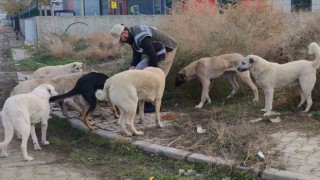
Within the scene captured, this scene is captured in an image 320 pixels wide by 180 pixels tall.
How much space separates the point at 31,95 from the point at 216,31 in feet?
16.1

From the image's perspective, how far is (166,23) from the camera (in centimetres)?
1232

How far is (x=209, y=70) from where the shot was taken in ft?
28.4

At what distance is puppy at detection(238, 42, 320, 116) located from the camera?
7.33 meters

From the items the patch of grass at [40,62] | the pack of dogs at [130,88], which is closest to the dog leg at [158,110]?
the pack of dogs at [130,88]

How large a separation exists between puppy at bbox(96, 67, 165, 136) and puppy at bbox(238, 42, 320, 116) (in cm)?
175

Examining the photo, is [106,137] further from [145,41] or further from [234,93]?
[234,93]

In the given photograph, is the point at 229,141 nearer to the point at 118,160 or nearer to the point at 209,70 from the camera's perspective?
the point at 118,160

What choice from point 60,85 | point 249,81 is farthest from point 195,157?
point 249,81

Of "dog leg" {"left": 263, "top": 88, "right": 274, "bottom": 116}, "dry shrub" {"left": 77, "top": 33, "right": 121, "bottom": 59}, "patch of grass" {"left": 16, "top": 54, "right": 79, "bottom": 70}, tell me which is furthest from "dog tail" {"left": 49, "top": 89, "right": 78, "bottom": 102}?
"dry shrub" {"left": 77, "top": 33, "right": 121, "bottom": 59}

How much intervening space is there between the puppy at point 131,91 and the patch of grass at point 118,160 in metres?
0.49

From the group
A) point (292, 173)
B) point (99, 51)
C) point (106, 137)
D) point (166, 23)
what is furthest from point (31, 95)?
point (99, 51)

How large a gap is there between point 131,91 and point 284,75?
2.71m

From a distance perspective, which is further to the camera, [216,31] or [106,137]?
[216,31]

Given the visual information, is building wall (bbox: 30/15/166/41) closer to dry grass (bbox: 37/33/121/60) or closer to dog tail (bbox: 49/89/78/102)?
dry grass (bbox: 37/33/121/60)
